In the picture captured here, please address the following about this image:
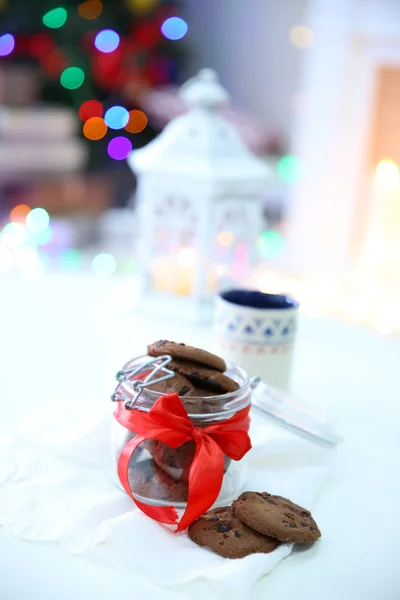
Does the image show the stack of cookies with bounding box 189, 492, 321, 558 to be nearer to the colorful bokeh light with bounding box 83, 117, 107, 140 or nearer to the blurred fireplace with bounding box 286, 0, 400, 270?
the blurred fireplace with bounding box 286, 0, 400, 270

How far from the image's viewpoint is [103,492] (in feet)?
2.49

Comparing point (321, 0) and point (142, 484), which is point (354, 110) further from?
point (142, 484)

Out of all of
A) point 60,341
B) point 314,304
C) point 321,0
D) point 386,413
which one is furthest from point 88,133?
point 386,413

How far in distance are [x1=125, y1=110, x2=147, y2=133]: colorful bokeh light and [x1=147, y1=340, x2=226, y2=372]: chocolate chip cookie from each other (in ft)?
8.00

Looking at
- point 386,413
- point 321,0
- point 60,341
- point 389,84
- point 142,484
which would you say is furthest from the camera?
point 389,84

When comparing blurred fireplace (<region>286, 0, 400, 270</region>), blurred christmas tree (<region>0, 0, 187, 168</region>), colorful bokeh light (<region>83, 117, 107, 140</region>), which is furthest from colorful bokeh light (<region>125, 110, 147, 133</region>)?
blurred fireplace (<region>286, 0, 400, 270</region>)

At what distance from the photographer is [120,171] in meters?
3.37

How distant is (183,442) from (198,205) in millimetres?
621

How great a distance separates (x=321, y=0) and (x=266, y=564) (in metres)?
1.73

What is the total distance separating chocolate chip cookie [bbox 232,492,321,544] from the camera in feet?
2.16

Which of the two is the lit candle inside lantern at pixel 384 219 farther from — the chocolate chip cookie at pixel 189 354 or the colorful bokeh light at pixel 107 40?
the colorful bokeh light at pixel 107 40

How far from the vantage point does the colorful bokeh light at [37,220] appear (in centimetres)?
232

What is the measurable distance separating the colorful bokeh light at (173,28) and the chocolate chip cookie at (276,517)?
2.66 meters

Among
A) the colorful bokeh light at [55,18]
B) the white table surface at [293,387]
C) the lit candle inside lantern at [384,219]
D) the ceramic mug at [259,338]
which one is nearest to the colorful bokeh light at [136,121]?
the colorful bokeh light at [55,18]
